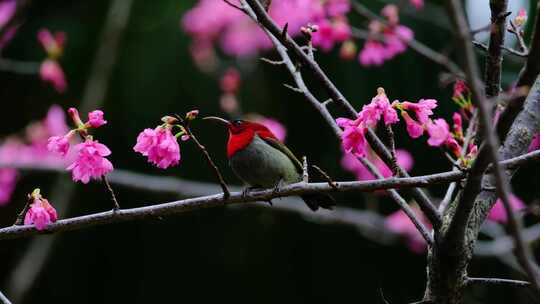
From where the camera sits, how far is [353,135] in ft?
7.12

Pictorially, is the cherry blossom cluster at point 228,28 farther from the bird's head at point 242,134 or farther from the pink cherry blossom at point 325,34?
the bird's head at point 242,134

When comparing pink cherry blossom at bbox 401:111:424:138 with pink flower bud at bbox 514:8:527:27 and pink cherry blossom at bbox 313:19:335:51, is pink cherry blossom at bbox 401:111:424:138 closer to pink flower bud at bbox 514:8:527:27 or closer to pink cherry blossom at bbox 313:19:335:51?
pink flower bud at bbox 514:8:527:27

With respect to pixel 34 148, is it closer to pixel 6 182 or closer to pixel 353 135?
pixel 6 182

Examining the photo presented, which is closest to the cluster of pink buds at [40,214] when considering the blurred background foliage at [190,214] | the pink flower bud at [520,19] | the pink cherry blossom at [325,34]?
the pink flower bud at [520,19]

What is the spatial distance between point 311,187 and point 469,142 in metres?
0.67

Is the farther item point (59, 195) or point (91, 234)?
point (91, 234)

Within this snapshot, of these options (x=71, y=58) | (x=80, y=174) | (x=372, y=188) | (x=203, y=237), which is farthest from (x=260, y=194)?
(x=71, y=58)

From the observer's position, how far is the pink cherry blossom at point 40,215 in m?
2.13

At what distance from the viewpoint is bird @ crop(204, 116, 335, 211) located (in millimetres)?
3230

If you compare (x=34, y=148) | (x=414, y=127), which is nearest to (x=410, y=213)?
(x=414, y=127)

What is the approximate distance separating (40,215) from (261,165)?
1.26 meters

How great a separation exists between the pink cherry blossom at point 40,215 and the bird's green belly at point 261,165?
1.21 meters

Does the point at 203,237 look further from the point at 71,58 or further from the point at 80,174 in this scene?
the point at 80,174

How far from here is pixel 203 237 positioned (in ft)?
21.0
